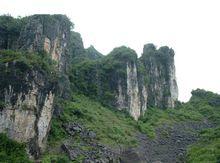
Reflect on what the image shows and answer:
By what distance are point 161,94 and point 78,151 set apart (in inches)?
1142

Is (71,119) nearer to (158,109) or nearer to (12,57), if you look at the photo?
(12,57)

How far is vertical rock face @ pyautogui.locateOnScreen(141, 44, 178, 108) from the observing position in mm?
63031

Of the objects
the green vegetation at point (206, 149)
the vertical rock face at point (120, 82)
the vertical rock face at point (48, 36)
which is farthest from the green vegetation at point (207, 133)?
the vertical rock face at point (48, 36)

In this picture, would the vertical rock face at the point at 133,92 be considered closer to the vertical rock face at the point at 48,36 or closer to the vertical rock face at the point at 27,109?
the vertical rock face at the point at 48,36

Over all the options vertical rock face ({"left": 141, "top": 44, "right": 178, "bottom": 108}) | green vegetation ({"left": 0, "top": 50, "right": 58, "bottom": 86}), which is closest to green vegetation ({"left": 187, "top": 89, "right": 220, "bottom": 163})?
vertical rock face ({"left": 141, "top": 44, "right": 178, "bottom": 108})

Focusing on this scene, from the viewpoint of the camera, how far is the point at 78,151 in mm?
36500

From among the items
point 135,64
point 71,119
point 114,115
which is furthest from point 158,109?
point 71,119

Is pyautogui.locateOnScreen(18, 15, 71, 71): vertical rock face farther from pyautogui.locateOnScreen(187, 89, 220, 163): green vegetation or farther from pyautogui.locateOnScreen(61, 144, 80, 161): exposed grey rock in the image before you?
pyautogui.locateOnScreen(187, 89, 220, 163): green vegetation

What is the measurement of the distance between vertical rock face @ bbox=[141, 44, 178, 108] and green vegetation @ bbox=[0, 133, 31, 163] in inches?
1224

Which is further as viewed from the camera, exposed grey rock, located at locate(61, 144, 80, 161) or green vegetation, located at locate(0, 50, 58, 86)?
exposed grey rock, located at locate(61, 144, 80, 161)

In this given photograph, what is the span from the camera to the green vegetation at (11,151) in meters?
31.1

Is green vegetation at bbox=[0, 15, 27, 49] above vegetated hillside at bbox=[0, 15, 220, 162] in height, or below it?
above

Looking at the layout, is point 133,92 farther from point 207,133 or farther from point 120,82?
point 207,133

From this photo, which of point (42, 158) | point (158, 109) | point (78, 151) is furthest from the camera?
point (158, 109)
